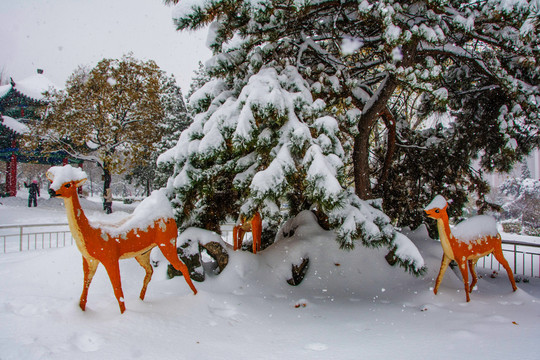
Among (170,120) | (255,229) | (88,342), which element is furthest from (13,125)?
(88,342)

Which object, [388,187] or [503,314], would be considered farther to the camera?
[388,187]

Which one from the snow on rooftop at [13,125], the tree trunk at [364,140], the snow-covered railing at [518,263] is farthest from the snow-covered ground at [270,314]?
the snow on rooftop at [13,125]

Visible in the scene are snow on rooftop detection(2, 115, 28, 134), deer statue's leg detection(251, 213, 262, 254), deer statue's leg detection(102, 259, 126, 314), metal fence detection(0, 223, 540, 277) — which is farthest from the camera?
snow on rooftop detection(2, 115, 28, 134)

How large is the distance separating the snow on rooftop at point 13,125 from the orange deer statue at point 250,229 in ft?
53.2

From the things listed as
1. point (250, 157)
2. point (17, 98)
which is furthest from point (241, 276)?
point (17, 98)

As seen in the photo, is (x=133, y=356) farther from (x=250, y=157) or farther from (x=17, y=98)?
(x=17, y=98)

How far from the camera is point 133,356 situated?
2740mm

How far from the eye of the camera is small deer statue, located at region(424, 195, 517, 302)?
439 centimetres

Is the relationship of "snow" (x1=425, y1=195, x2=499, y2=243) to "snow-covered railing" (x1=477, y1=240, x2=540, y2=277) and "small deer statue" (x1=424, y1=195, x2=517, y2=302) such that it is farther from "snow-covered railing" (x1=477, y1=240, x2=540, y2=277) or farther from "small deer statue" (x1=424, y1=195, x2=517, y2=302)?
"snow-covered railing" (x1=477, y1=240, x2=540, y2=277)

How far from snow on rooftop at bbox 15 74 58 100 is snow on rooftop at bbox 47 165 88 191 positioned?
52.9ft

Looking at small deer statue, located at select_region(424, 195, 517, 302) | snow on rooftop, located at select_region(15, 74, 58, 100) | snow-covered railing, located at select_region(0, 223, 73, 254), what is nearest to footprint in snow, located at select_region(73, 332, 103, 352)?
small deer statue, located at select_region(424, 195, 517, 302)

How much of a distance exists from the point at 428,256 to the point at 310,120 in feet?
11.4

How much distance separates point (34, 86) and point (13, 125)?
433 centimetres

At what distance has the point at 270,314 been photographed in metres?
3.99
